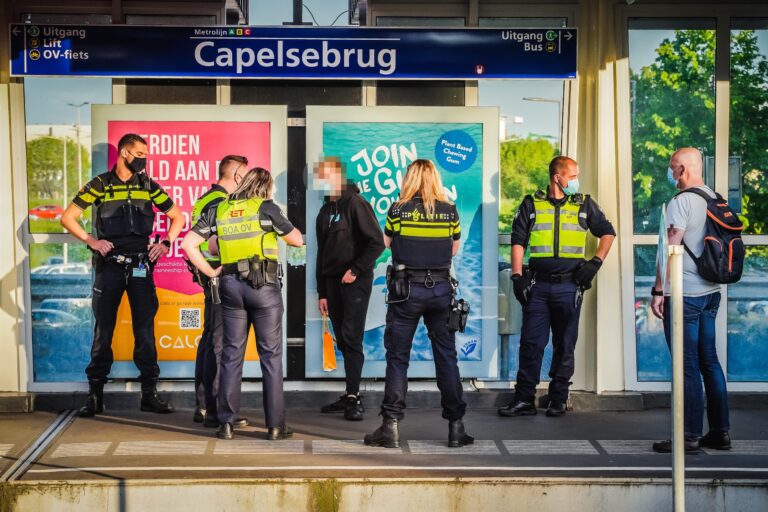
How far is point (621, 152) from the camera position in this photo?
30.3 feet

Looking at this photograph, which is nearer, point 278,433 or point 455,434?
point 455,434

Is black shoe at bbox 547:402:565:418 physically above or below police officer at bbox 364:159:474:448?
below

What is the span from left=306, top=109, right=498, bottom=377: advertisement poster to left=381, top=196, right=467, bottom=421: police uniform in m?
1.79

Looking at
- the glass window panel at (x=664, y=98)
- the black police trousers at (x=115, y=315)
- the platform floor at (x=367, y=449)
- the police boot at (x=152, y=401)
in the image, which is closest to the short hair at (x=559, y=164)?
the glass window panel at (x=664, y=98)

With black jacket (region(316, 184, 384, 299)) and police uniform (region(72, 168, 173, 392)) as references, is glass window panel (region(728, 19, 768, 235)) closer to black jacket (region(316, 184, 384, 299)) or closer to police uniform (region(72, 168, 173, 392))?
black jacket (region(316, 184, 384, 299))

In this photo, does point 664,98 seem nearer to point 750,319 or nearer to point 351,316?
point 750,319

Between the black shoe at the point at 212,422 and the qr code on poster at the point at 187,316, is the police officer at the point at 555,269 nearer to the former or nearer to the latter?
the black shoe at the point at 212,422

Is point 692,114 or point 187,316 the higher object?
point 692,114

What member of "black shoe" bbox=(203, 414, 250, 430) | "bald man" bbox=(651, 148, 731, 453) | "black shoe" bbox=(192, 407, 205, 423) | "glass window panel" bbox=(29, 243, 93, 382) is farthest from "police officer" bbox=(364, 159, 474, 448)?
"glass window panel" bbox=(29, 243, 93, 382)

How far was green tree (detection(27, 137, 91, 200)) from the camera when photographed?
923 cm

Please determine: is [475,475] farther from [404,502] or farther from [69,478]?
[69,478]

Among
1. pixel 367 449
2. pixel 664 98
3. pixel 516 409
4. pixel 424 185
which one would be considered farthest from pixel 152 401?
pixel 664 98

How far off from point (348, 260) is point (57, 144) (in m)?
2.68

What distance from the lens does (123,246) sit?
873 centimetres
